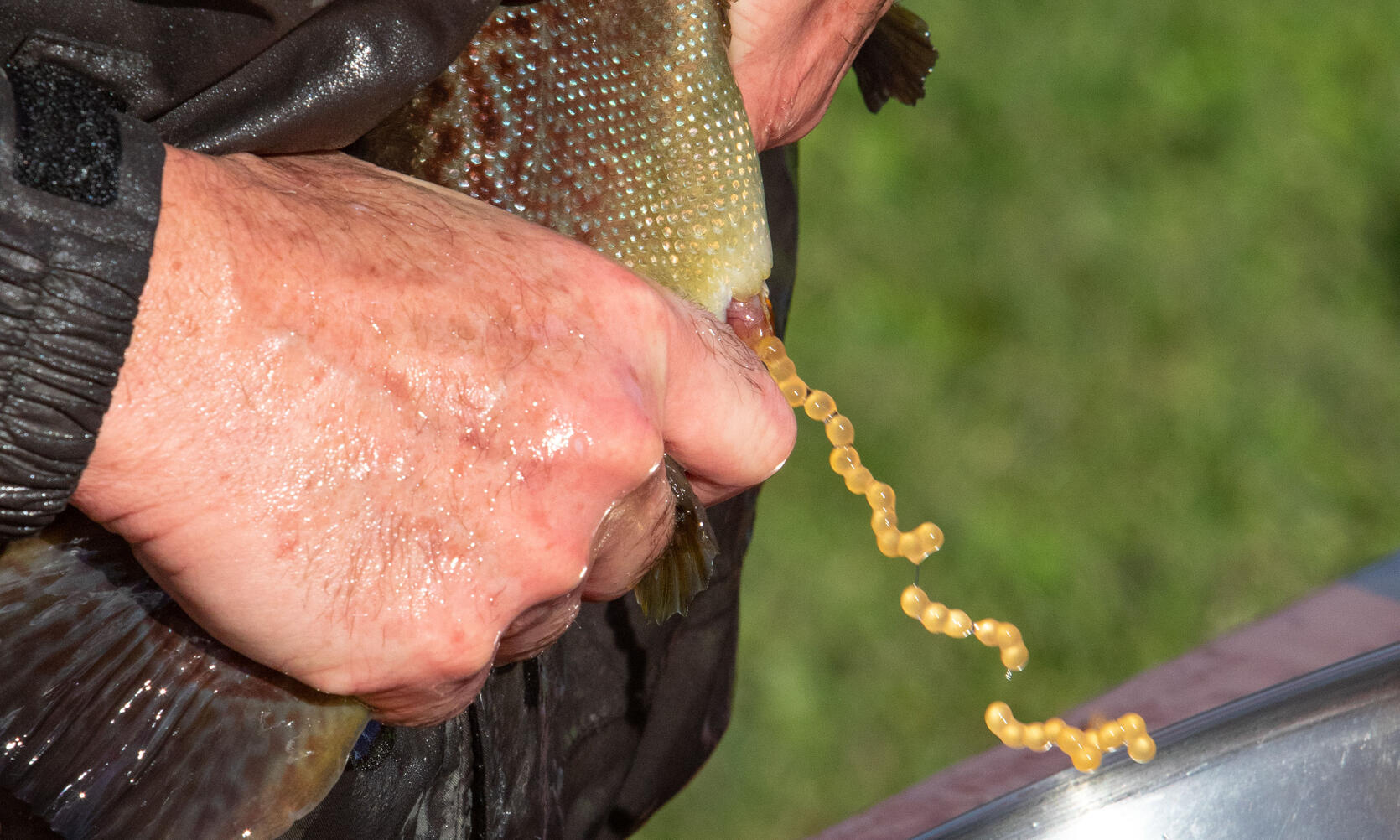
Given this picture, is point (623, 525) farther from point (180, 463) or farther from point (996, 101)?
point (996, 101)

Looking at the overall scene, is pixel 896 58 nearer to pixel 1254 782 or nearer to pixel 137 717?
pixel 1254 782

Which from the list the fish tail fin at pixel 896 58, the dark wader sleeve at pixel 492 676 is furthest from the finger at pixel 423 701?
the fish tail fin at pixel 896 58

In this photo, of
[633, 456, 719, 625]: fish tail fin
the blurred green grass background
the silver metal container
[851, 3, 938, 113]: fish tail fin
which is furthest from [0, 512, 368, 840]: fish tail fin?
the blurred green grass background

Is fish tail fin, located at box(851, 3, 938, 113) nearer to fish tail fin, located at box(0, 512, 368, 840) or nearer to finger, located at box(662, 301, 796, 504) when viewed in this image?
finger, located at box(662, 301, 796, 504)

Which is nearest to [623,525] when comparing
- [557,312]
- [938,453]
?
[557,312]

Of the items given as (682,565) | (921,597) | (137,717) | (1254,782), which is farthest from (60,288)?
(1254,782)

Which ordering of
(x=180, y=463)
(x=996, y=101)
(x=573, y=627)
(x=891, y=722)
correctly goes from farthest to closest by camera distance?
(x=996, y=101) < (x=891, y=722) < (x=573, y=627) < (x=180, y=463)
